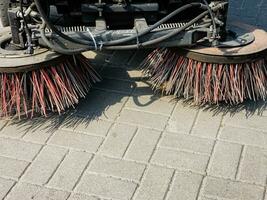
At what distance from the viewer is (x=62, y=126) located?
8.59ft

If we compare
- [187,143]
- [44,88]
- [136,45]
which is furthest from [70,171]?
[136,45]

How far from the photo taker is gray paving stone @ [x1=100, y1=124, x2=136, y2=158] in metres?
2.43

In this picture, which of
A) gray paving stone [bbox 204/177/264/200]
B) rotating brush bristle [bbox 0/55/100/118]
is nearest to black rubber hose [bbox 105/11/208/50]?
rotating brush bristle [bbox 0/55/100/118]

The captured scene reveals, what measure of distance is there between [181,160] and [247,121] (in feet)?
1.67

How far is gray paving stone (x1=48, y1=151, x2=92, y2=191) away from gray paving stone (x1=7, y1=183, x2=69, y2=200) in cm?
4

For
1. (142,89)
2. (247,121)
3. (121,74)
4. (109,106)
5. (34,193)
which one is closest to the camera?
(34,193)

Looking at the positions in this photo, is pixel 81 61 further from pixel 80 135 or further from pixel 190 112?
pixel 190 112

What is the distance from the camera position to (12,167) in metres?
2.33

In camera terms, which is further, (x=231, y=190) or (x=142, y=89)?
(x=142, y=89)

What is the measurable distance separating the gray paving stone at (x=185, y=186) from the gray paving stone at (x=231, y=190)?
0.05 metres

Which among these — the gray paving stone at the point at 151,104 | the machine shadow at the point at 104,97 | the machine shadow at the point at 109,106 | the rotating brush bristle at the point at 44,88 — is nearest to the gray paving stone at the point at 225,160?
the machine shadow at the point at 109,106

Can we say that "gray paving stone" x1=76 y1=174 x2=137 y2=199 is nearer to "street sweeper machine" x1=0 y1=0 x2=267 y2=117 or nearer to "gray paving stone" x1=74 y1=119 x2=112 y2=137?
"gray paving stone" x1=74 y1=119 x2=112 y2=137

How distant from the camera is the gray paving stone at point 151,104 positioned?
107 inches

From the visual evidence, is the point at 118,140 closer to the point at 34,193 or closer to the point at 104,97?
the point at 104,97
